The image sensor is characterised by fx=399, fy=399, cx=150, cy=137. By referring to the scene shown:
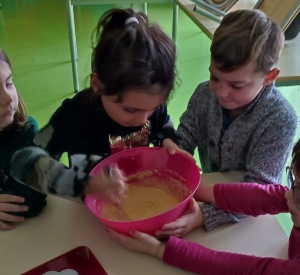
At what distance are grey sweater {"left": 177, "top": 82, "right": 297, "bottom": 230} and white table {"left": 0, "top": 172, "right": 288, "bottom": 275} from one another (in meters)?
0.04

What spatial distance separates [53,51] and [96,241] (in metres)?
2.73

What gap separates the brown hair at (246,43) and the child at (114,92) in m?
0.13

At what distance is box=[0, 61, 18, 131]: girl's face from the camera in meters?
0.84

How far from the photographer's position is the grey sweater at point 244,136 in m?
1.00

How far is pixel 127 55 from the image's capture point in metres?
0.87

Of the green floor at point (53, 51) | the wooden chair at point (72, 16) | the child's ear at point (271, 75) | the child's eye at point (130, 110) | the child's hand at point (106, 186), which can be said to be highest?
the child's ear at point (271, 75)

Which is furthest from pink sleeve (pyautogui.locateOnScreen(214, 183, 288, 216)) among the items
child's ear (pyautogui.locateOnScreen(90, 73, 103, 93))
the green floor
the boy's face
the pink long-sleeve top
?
the green floor

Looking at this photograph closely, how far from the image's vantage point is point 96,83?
3.13 feet

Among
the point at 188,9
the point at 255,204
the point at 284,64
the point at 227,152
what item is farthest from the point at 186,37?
the point at 255,204

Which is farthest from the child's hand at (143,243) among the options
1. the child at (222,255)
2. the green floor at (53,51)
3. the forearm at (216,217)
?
the green floor at (53,51)

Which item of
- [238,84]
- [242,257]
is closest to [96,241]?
[242,257]

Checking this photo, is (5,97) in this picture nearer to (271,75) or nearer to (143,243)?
(143,243)

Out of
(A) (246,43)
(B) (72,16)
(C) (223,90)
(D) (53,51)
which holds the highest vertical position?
(A) (246,43)

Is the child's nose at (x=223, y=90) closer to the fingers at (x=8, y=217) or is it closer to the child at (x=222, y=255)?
the child at (x=222, y=255)
